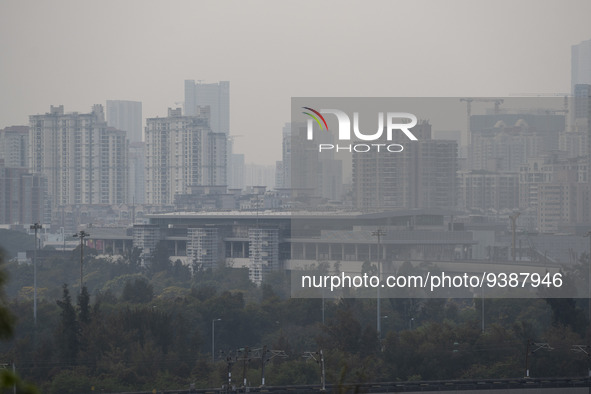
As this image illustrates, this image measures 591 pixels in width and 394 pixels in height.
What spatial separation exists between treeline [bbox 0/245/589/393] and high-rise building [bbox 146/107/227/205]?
6574cm

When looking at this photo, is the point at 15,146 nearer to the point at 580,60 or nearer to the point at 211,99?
the point at 211,99

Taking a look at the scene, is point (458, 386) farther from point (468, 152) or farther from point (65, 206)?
point (65, 206)

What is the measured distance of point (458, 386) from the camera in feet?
64.0

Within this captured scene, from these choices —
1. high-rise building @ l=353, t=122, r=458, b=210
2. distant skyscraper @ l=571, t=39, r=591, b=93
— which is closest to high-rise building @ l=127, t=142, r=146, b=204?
distant skyscraper @ l=571, t=39, r=591, b=93

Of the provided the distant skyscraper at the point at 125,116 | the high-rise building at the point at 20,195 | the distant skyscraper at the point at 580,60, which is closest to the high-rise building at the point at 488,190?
the high-rise building at the point at 20,195

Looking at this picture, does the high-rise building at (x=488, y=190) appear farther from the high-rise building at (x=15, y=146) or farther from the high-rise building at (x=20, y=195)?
the high-rise building at (x=15, y=146)

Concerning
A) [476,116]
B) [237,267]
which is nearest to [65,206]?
[237,267]

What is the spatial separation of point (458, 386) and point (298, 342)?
6.51 meters

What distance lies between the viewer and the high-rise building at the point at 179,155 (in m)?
96.7

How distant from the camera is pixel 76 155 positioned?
315ft

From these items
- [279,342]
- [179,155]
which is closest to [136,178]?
[179,155]

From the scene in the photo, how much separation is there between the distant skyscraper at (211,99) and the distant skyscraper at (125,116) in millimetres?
6394

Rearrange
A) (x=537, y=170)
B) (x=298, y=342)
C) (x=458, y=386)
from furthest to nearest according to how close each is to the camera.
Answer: (x=537, y=170) < (x=298, y=342) < (x=458, y=386)

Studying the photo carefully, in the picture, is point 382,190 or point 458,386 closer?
point 458,386
